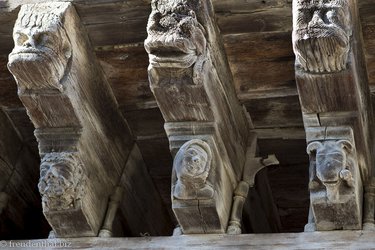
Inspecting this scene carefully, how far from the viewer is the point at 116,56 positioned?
23.4 feet

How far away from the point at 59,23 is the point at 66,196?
2.53 ft

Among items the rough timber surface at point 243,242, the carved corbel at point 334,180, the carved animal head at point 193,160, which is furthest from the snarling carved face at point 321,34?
the rough timber surface at point 243,242

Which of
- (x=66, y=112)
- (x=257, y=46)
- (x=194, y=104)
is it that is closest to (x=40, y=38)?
(x=66, y=112)

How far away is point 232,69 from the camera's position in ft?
23.3

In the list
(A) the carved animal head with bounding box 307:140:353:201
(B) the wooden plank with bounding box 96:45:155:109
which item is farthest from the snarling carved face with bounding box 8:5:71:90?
(A) the carved animal head with bounding box 307:140:353:201

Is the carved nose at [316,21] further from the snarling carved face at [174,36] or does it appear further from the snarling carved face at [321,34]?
the snarling carved face at [174,36]

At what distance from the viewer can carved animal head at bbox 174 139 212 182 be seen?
677cm

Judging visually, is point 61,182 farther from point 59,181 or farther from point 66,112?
point 66,112

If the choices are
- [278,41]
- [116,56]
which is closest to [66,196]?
[116,56]

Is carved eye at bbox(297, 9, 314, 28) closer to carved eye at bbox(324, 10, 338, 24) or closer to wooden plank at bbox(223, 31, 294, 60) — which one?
carved eye at bbox(324, 10, 338, 24)

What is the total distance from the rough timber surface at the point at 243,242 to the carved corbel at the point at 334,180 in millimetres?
57

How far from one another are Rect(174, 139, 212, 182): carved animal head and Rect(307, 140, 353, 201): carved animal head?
45 centimetres

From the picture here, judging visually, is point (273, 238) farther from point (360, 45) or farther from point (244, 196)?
point (360, 45)

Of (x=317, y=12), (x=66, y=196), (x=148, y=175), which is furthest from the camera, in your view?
(x=148, y=175)
